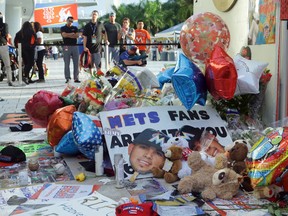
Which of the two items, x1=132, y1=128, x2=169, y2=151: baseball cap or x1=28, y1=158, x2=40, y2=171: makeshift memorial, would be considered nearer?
x1=132, y1=128, x2=169, y2=151: baseball cap

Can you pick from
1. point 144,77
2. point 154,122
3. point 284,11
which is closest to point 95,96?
point 144,77

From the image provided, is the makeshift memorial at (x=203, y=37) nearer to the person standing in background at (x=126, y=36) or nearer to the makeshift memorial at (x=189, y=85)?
the makeshift memorial at (x=189, y=85)

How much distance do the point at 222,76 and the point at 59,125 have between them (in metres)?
1.63

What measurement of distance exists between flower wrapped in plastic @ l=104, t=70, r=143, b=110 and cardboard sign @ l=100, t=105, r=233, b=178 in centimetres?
22

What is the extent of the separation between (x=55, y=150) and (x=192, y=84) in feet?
4.79

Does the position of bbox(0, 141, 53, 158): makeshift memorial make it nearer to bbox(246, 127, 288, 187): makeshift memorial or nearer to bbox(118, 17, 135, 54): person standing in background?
bbox(246, 127, 288, 187): makeshift memorial

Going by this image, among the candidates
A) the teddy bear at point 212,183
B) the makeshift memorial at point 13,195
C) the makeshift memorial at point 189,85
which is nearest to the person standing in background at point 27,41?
the makeshift memorial at point 189,85

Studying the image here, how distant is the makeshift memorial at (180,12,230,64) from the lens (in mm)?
4754

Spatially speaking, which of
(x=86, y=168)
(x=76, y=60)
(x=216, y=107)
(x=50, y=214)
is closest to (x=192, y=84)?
(x=216, y=107)

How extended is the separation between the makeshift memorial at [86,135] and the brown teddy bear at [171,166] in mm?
573

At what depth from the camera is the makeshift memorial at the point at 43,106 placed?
5.14 meters

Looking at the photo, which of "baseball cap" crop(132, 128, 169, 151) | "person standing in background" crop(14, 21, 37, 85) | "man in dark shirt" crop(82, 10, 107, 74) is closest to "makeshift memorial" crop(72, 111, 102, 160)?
"baseball cap" crop(132, 128, 169, 151)

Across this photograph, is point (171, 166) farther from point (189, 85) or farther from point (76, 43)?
point (76, 43)

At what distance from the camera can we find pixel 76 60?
11633 mm
